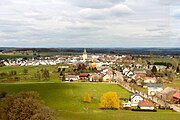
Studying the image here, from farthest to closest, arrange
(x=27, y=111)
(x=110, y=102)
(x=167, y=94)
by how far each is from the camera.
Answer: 1. (x=167, y=94)
2. (x=110, y=102)
3. (x=27, y=111)

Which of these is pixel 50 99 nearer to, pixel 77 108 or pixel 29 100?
pixel 77 108

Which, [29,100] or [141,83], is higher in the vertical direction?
[29,100]

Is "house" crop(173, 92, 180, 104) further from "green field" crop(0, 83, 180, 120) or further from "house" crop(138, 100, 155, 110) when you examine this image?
"house" crop(138, 100, 155, 110)

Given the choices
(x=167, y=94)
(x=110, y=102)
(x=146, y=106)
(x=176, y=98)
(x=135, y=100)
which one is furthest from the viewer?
(x=167, y=94)

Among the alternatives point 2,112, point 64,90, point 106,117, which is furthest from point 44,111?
point 64,90

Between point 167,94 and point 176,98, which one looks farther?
point 167,94

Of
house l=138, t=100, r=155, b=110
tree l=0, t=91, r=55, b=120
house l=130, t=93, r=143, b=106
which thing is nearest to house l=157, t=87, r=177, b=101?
house l=130, t=93, r=143, b=106

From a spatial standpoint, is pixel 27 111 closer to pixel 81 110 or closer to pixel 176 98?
pixel 81 110

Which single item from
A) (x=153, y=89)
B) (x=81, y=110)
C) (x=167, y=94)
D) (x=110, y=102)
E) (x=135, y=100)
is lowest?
(x=153, y=89)

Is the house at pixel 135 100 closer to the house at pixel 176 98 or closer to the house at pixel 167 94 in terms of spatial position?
the house at pixel 176 98

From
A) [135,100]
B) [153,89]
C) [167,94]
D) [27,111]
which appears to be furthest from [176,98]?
[27,111]

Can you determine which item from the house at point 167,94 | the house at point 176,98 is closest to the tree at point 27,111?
the house at point 176,98
